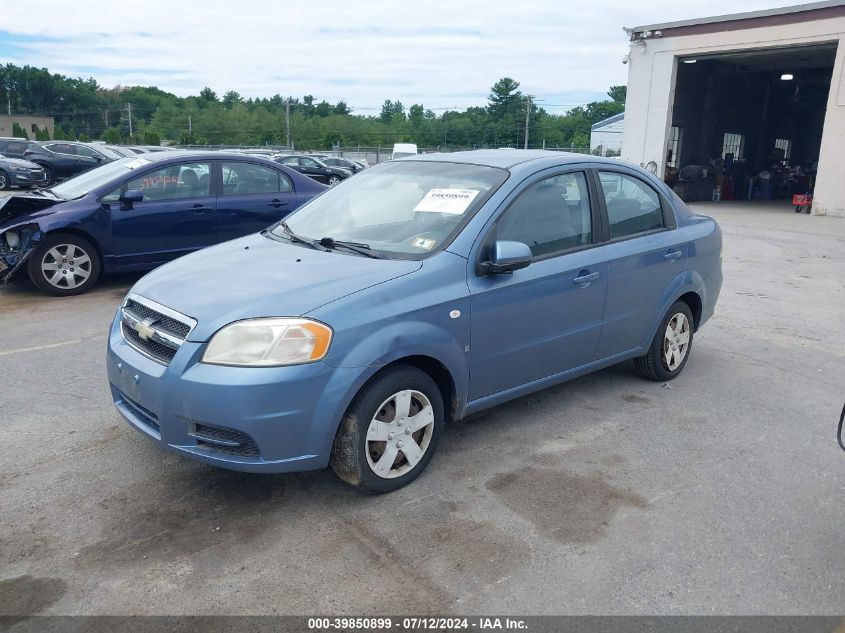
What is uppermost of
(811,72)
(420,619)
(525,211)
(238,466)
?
(811,72)

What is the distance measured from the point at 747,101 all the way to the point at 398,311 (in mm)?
27727

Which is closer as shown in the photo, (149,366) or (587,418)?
(149,366)

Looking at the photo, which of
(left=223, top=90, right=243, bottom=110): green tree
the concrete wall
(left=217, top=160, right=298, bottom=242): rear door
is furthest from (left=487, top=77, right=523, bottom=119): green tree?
(left=217, top=160, right=298, bottom=242): rear door

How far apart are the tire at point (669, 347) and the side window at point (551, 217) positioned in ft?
3.74

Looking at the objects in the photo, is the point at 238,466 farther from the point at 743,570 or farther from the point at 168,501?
the point at 743,570

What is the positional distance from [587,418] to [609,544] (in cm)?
155

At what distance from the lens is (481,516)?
137 inches

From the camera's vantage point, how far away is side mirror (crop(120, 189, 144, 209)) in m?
7.84

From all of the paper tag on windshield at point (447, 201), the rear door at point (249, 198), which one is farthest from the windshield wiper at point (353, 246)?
the rear door at point (249, 198)

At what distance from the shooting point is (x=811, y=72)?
2680cm

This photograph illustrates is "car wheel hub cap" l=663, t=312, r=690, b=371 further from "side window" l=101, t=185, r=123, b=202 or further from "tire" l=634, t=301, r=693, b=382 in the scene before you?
"side window" l=101, t=185, r=123, b=202

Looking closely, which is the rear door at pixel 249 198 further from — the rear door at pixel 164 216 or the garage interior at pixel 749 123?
the garage interior at pixel 749 123

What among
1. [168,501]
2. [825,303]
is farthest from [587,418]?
[825,303]

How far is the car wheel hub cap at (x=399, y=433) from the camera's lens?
352 cm
